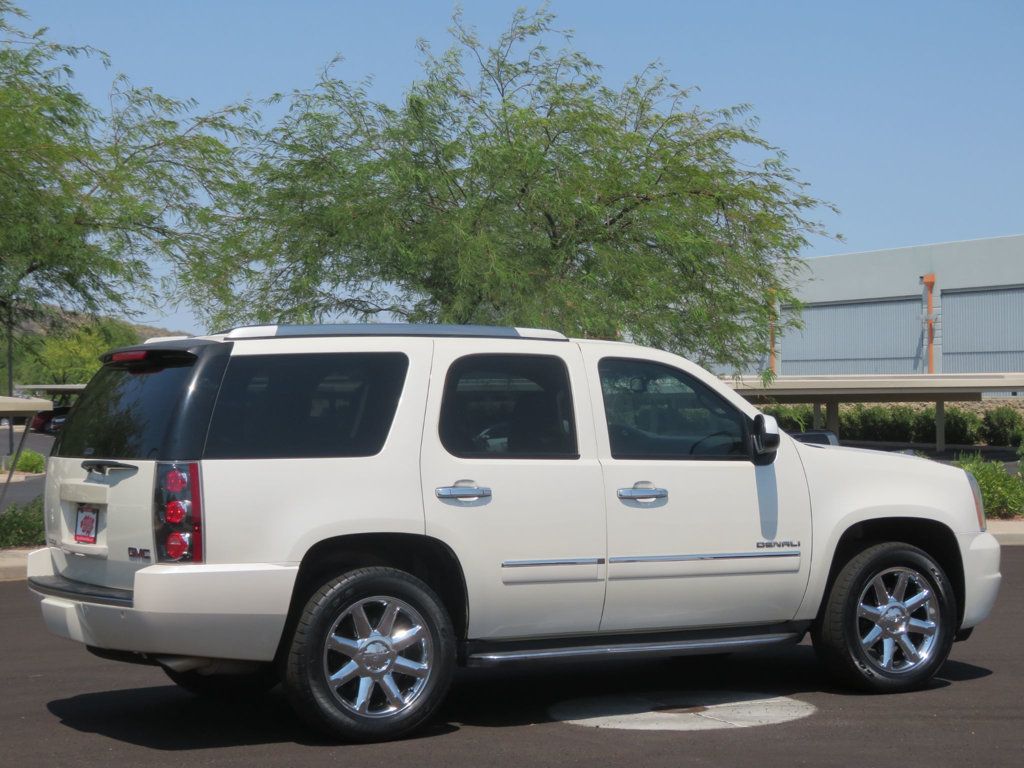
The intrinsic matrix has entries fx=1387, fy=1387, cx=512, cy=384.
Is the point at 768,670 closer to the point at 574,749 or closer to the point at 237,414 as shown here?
the point at 574,749

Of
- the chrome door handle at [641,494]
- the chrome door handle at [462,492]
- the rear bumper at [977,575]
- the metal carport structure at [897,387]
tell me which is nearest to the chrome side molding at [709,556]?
the chrome door handle at [641,494]

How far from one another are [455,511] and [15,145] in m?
11.4

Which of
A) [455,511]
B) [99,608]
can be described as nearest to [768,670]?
[455,511]

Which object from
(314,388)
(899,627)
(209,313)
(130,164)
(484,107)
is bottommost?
(899,627)

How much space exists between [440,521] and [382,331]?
1047mm

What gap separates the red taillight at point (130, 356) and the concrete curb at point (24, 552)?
5.69 m

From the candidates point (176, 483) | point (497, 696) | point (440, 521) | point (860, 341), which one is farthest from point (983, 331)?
point (176, 483)

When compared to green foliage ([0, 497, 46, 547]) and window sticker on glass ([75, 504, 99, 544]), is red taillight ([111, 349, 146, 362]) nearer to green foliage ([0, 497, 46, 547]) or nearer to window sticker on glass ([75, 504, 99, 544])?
window sticker on glass ([75, 504, 99, 544])

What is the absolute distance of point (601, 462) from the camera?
7.23m

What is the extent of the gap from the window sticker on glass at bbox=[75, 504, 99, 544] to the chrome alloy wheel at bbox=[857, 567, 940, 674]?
13.7ft

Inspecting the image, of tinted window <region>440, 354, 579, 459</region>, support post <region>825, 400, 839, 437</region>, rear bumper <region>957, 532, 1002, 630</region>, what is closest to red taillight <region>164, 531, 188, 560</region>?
tinted window <region>440, 354, 579, 459</region>

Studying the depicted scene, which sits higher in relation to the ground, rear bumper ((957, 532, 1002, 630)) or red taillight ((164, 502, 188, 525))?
red taillight ((164, 502, 188, 525))

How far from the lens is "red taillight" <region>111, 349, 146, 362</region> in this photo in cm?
692

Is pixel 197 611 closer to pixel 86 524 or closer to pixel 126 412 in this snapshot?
pixel 86 524
